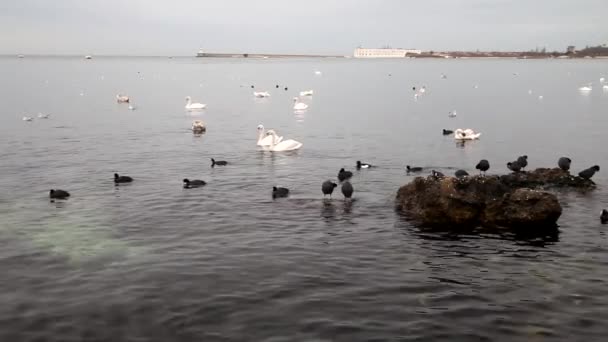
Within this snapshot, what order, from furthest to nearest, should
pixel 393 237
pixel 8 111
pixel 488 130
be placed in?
pixel 8 111
pixel 488 130
pixel 393 237

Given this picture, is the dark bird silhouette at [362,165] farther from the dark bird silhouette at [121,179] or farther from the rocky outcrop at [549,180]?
the dark bird silhouette at [121,179]

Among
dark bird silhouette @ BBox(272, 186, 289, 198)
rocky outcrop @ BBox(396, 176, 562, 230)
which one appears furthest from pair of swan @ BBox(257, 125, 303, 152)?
rocky outcrop @ BBox(396, 176, 562, 230)

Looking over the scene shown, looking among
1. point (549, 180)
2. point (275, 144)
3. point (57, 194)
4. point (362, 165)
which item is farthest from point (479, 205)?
point (275, 144)

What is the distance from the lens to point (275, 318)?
12648 mm

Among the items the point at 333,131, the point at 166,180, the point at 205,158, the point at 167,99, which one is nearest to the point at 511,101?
the point at 333,131

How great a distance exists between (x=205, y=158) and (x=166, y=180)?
6.96m

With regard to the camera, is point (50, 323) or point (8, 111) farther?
point (8, 111)

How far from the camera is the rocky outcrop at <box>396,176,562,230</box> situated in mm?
19047

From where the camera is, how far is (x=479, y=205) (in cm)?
1995

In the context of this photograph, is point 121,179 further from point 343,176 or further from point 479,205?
point 479,205

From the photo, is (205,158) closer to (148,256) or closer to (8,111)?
(148,256)

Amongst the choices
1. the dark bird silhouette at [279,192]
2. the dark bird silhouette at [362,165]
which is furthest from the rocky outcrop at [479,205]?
the dark bird silhouette at [362,165]

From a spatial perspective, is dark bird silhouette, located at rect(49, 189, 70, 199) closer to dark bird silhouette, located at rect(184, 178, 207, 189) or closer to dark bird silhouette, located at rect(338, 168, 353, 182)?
dark bird silhouette, located at rect(184, 178, 207, 189)

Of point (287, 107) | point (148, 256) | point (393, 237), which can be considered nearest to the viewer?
point (148, 256)
